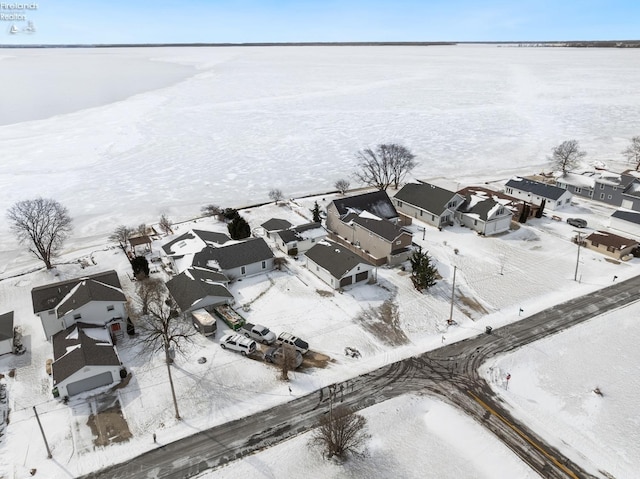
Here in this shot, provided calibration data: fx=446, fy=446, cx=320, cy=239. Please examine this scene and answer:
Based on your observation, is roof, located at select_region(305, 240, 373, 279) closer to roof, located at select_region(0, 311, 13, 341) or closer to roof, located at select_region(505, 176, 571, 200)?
roof, located at select_region(0, 311, 13, 341)

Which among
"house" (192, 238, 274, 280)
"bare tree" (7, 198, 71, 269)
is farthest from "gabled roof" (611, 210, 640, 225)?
"bare tree" (7, 198, 71, 269)

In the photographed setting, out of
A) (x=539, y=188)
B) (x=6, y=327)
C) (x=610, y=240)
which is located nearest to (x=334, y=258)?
(x=6, y=327)

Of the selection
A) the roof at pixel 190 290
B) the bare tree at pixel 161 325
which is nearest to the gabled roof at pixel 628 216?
the roof at pixel 190 290

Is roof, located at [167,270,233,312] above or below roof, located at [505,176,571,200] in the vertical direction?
below

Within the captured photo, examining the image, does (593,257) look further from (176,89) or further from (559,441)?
(176,89)

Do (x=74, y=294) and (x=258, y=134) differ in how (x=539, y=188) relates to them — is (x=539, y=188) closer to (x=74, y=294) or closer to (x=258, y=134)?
(x=74, y=294)

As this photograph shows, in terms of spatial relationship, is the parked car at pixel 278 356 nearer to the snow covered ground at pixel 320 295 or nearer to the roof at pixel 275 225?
the snow covered ground at pixel 320 295
